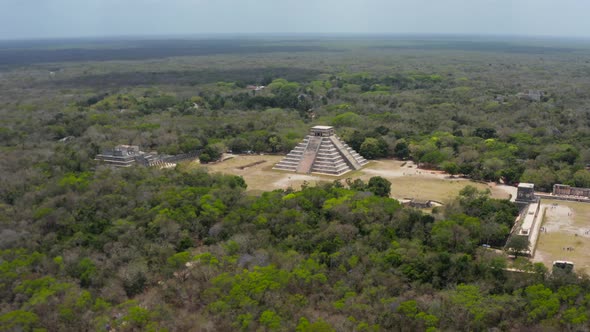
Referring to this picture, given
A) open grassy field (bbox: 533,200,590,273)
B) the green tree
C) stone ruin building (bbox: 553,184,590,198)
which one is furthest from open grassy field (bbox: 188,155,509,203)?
open grassy field (bbox: 533,200,590,273)

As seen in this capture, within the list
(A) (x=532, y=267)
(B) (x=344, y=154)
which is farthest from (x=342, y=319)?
(B) (x=344, y=154)

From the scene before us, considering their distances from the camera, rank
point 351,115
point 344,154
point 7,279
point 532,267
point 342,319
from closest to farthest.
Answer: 1. point 342,319
2. point 7,279
3. point 532,267
4. point 344,154
5. point 351,115

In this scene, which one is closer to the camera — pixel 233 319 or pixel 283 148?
pixel 233 319

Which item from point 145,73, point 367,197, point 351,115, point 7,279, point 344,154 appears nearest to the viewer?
point 7,279

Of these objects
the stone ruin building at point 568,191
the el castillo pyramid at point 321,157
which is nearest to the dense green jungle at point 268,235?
the stone ruin building at point 568,191

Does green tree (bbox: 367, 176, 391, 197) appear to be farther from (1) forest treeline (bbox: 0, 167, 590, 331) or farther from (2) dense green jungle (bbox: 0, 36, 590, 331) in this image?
(1) forest treeline (bbox: 0, 167, 590, 331)

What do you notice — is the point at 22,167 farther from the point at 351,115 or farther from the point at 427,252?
the point at 351,115
